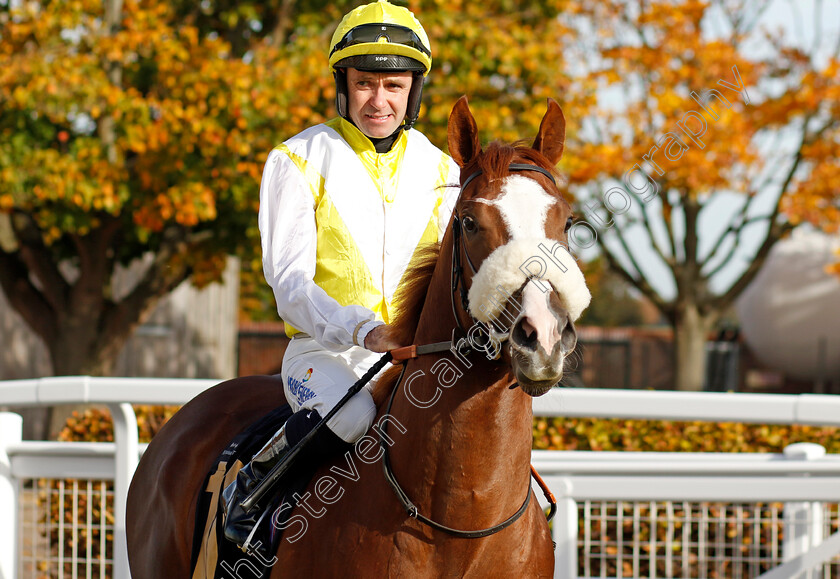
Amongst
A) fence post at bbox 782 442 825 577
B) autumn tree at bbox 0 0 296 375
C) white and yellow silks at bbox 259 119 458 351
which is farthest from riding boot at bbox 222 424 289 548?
autumn tree at bbox 0 0 296 375

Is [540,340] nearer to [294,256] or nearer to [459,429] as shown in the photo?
[459,429]

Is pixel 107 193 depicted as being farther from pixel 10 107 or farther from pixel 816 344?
pixel 816 344

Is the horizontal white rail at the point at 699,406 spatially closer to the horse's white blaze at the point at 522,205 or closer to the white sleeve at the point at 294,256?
the white sleeve at the point at 294,256

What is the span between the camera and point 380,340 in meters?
2.41

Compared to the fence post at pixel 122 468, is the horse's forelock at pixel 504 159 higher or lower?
higher

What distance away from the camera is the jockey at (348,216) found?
2623 millimetres

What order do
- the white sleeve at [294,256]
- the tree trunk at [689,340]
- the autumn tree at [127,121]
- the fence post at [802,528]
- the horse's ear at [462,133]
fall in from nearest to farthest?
the horse's ear at [462,133] < the white sleeve at [294,256] < the fence post at [802,528] < the autumn tree at [127,121] < the tree trunk at [689,340]

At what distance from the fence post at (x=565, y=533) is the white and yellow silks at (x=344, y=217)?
1.18 m

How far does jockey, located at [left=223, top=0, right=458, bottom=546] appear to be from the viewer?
262 cm

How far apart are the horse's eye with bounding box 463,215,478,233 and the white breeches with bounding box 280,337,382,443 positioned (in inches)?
25.9

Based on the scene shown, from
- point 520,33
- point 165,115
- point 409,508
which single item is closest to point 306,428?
point 409,508

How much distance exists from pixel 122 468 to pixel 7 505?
26.9 inches

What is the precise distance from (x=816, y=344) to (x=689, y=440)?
18.9 meters

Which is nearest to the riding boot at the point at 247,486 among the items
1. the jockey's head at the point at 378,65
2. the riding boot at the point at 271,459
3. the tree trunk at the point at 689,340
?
the riding boot at the point at 271,459
